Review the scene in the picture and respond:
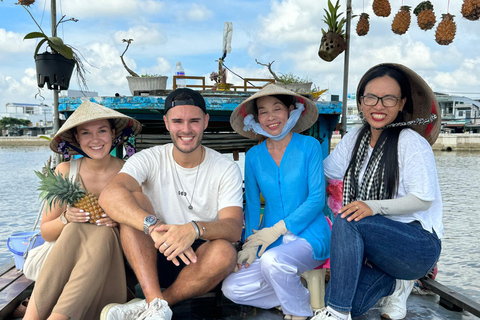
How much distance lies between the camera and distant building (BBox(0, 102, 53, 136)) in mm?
56062

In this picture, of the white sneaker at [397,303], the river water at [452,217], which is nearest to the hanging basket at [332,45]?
the white sneaker at [397,303]

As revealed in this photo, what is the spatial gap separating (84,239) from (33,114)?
68407 millimetres

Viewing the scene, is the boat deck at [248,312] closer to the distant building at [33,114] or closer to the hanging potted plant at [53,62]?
the hanging potted plant at [53,62]

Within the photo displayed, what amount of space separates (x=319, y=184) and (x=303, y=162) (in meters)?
0.18

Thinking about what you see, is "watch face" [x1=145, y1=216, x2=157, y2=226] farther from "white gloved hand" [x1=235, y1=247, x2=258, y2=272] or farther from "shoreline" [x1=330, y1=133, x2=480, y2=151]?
"shoreline" [x1=330, y1=133, x2=480, y2=151]

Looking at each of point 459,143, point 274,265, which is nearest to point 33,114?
point 459,143

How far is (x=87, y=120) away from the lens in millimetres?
2590

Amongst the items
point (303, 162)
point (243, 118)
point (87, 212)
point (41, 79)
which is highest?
point (41, 79)

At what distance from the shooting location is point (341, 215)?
7.58 ft

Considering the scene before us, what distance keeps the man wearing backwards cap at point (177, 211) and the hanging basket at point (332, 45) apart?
1.84 metres

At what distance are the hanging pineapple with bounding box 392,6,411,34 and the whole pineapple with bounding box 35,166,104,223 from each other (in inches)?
144

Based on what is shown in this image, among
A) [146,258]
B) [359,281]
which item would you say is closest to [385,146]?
[359,281]

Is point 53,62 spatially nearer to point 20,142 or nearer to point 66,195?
point 66,195

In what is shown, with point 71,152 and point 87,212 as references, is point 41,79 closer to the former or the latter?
point 71,152
